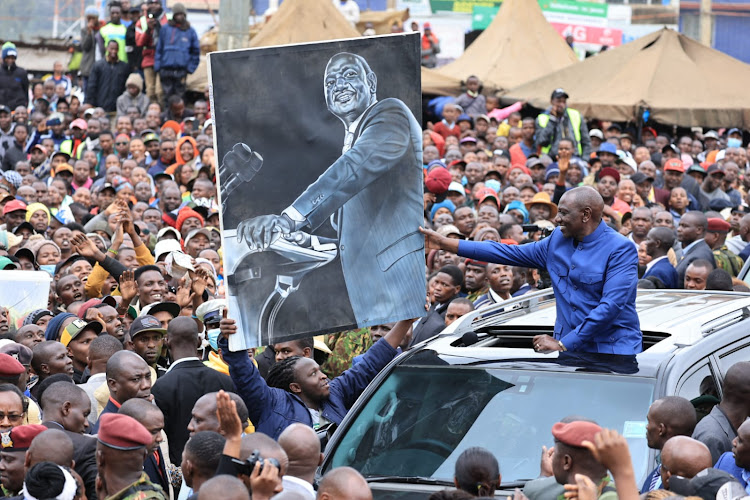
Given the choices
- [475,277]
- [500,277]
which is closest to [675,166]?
[475,277]

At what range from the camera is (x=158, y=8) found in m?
20.9

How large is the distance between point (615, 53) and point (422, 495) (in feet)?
55.1

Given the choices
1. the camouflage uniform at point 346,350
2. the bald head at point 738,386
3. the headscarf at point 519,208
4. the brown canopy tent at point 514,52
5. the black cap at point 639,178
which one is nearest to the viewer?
the bald head at point 738,386

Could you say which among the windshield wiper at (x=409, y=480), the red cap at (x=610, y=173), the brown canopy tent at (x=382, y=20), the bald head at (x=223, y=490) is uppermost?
the brown canopy tent at (x=382, y=20)

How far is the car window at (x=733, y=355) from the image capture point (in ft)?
20.0

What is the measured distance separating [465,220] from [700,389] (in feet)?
22.1

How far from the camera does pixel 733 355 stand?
244 inches

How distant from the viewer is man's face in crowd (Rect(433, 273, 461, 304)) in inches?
384

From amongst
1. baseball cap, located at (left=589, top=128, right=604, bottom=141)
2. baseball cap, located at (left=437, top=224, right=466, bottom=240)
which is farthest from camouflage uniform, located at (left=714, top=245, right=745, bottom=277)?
baseball cap, located at (left=589, top=128, right=604, bottom=141)

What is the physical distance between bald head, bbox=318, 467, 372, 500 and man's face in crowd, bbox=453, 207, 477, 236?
27.3ft

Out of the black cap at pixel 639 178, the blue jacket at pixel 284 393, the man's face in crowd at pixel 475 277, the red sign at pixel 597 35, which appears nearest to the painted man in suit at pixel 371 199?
the blue jacket at pixel 284 393

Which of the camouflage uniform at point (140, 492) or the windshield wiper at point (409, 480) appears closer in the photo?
the camouflage uniform at point (140, 492)

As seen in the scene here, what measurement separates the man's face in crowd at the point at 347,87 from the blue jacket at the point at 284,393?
1.43m

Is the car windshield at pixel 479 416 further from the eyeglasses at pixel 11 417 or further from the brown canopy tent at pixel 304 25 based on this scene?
the brown canopy tent at pixel 304 25
